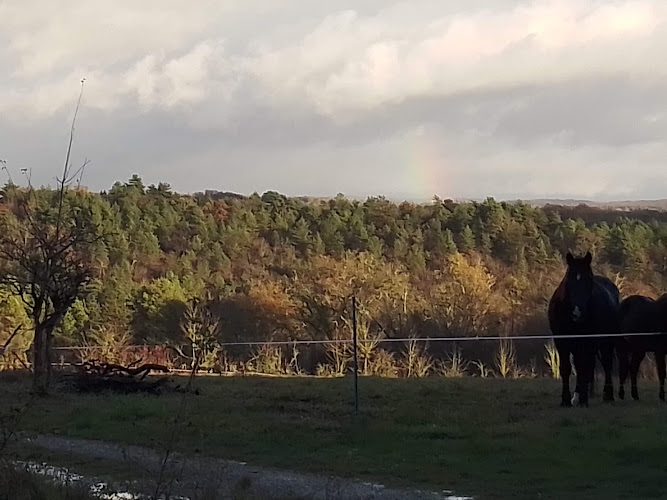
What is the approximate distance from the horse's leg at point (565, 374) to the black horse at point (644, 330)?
1101 millimetres

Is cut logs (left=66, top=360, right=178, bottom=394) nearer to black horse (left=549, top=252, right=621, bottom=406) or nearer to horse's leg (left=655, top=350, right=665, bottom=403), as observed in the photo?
black horse (left=549, top=252, right=621, bottom=406)

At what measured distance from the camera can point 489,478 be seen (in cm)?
899

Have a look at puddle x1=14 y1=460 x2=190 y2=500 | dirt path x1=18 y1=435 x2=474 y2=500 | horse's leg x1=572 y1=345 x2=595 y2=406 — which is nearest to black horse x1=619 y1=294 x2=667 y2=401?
horse's leg x1=572 y1=345 x2=595 y2=406

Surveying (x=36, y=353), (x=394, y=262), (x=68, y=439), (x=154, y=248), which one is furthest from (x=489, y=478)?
(x=154, y=248)

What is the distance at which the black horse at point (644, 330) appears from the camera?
14.7 metres

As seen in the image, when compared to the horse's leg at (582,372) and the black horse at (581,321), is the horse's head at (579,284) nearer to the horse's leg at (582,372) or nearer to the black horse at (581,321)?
the black horse at (581,321)

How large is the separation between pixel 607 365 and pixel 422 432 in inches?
211

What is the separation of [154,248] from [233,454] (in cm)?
4770

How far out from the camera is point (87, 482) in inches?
340

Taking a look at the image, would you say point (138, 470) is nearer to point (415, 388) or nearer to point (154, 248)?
point (415, 388)

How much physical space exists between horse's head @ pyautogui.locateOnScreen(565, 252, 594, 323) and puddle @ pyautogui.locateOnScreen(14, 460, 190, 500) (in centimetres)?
779

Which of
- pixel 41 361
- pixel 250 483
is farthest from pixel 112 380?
pixel 250 483

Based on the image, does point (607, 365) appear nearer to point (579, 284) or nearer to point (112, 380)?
point (579, 284)

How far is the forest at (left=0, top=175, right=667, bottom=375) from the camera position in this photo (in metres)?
31.6
